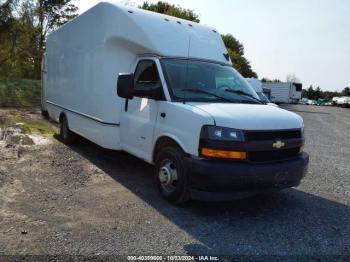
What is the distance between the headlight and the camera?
4766mm

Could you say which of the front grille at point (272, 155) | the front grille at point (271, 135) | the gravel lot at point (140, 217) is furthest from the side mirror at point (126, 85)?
the front grille at point (272, 155)

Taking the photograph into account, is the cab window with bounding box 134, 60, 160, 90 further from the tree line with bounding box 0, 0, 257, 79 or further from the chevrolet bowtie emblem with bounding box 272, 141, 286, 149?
the tree line with bounding box 0, 0, 257, 79

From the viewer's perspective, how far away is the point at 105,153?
28.6ft

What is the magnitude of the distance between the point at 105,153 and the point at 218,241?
4824 mm

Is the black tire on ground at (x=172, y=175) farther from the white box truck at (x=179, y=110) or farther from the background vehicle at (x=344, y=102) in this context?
the background vehicle at (x=344, y=102)

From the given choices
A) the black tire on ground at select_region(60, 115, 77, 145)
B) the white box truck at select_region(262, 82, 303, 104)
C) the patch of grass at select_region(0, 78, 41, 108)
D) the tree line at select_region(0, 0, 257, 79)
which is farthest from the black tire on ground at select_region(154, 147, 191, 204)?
the white box truck at select_region(262, 82, 303, 104)

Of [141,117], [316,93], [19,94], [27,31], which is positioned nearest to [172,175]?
[141,117]

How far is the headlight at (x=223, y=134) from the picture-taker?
477 centimetres

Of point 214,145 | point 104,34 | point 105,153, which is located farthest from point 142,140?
point 105,153

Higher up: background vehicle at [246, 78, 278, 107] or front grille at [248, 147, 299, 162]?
background vehicle at [246, 78, 278, 107]

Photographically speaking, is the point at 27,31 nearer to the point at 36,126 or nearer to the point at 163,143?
the point at 36,126

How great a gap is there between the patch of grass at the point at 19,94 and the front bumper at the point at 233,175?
49.2 feet

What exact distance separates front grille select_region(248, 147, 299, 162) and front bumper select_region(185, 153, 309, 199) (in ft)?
0.25

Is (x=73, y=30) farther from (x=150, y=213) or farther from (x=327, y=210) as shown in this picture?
(x=327, y=210)
